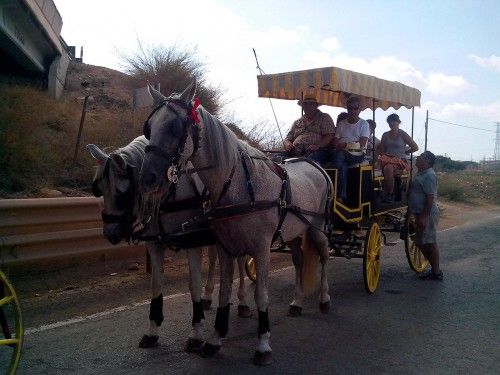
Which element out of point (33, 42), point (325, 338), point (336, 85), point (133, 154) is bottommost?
point (325, 338)

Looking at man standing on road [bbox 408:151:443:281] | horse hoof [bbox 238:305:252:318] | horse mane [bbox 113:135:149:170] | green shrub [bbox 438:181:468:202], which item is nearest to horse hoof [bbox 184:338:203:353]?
horse hoof [bbox 238:305:252:318]

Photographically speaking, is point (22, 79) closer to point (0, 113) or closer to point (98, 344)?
point (0, 113)

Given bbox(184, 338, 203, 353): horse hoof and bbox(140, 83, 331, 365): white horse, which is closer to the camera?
bbox(140, 83, 331, 365): white horse

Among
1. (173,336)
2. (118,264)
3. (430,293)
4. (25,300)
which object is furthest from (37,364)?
(430,293)

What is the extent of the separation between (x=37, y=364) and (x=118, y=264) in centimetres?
321

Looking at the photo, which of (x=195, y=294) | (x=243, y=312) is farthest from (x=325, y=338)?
(x=195, y=294)

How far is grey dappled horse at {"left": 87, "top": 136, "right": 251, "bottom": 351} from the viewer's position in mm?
3920

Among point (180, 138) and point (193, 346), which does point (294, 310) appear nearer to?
point (193, 346)

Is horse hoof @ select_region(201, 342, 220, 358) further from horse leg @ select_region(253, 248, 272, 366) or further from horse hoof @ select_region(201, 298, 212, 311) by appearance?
horse hoof @ select_region(201, 298, 212, 311)

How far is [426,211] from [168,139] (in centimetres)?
500

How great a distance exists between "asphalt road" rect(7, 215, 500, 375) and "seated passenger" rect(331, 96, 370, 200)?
1635 mm

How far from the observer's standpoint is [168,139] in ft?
11.5

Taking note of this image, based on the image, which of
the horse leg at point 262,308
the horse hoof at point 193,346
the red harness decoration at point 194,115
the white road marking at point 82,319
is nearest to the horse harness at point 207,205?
the red harness decoration at point 194,115

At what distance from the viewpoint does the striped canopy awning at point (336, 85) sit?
600cm
